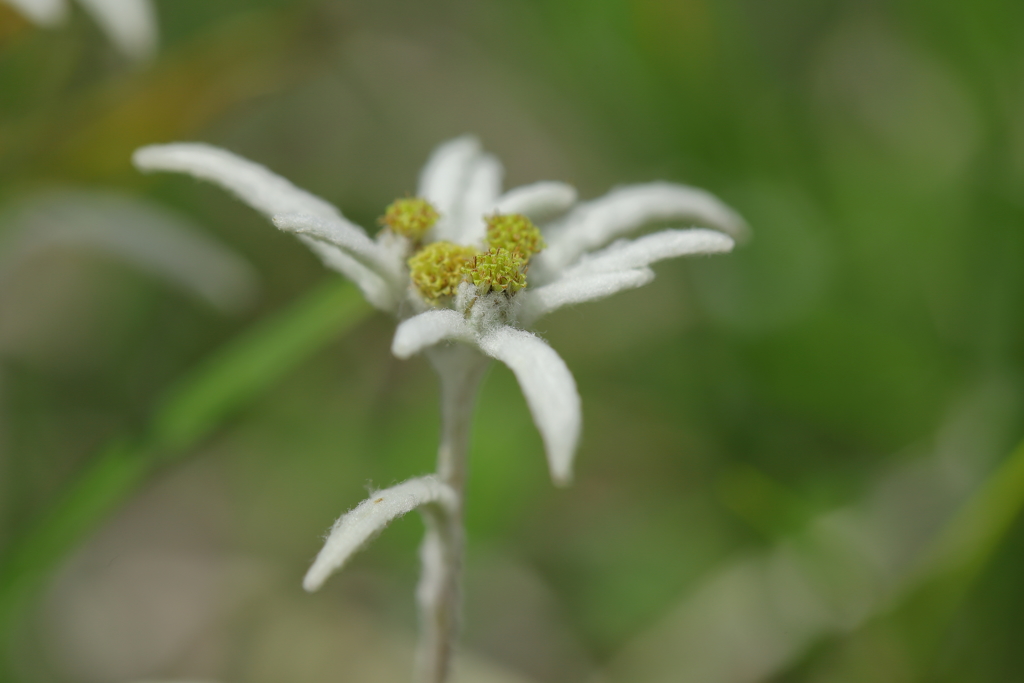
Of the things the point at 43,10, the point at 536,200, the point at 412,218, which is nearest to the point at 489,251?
the point at 412,218

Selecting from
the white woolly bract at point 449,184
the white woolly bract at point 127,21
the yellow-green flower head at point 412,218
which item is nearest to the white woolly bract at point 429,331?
the yellow-green flower head at point 412,218

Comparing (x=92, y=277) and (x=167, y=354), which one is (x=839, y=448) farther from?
(x=92, y=277)

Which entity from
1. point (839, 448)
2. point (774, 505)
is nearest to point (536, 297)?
point (774, 505)

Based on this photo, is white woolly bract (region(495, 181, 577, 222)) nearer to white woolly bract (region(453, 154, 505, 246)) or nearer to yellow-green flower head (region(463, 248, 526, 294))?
white woolly bract (region(453, 154, 505, 246))

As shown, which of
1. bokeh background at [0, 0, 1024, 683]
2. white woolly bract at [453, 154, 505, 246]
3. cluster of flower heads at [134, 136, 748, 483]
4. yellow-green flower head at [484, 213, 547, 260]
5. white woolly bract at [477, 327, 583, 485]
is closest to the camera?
white woolly bract at [477, 327, 583, 485]

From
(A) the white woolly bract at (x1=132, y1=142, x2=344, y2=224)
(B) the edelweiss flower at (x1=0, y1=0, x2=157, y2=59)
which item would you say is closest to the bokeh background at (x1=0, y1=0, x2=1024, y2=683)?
(B) the edelweiss flower at (x1=0, y1=0, x2=157, y2=59)

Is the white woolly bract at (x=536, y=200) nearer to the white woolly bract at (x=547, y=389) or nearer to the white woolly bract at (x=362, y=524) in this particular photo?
the white woolly bract at (x=547, y=389)
